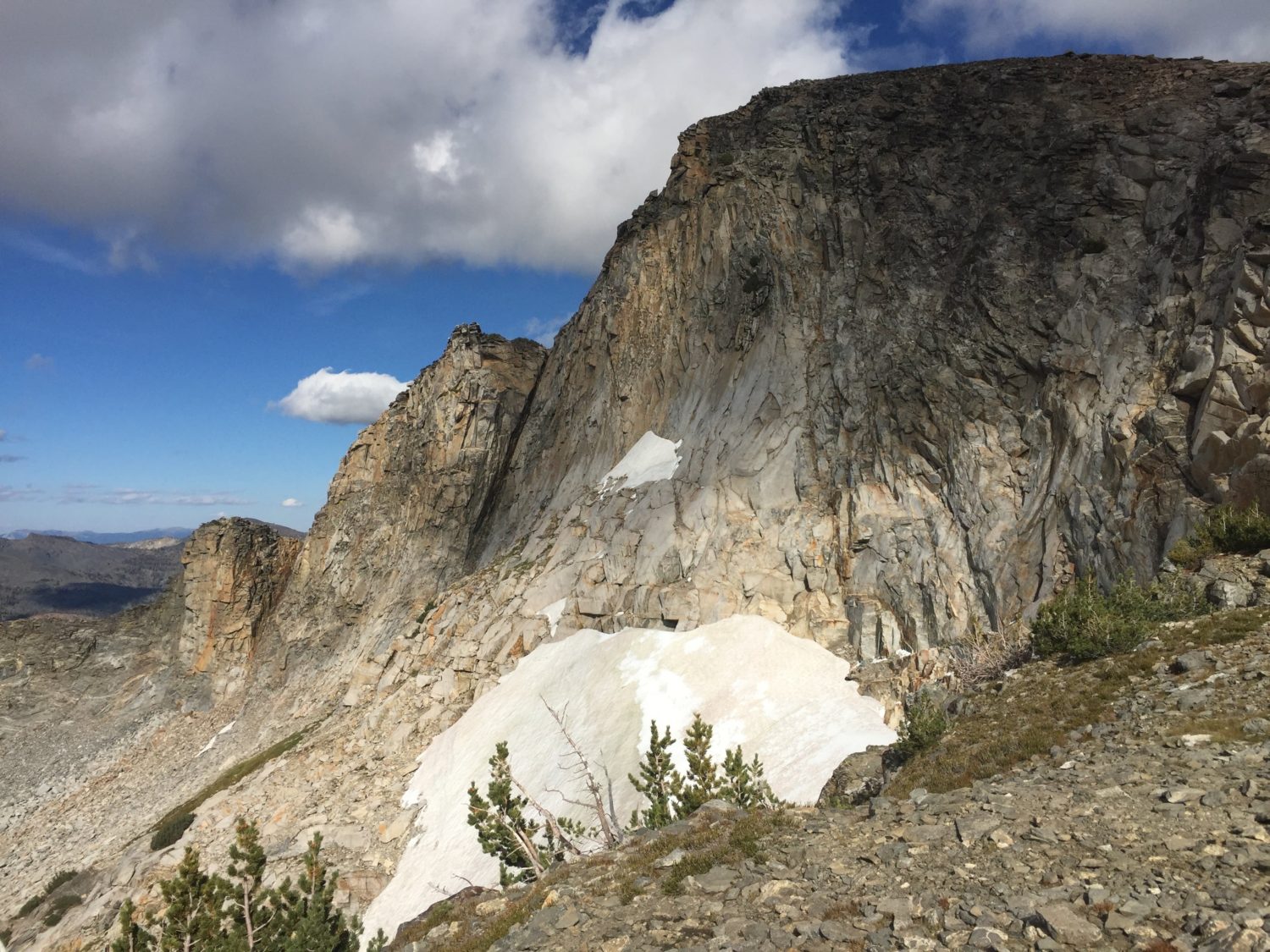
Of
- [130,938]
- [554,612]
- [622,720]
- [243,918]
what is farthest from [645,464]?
[130,938]

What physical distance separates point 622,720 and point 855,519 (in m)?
12.3

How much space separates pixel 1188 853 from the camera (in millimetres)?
6199

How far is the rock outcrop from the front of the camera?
61250mm

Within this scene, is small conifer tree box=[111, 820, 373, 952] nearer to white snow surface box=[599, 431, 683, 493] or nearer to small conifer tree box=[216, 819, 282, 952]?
small conifer tree box=[216, 819, 282, 952]

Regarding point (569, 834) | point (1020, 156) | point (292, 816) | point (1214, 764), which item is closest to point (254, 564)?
point (292, 816)

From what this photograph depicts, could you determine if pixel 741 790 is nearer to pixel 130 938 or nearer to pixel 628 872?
pixel 628 872

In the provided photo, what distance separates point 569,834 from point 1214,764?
14415 mm

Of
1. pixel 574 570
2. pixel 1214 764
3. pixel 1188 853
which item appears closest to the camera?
pixel 1188 853

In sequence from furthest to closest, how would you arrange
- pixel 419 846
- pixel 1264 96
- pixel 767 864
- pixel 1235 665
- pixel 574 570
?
pixel 574 570
pixel 1264 96
pixel 419 846
pixel 1235 665
pixel 767 864

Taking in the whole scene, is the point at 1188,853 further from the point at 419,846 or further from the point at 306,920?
the point at 419,846

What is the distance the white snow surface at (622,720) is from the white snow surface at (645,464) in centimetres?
938

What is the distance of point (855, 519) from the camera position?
93.5ft

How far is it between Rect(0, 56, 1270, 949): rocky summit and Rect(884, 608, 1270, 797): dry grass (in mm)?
189

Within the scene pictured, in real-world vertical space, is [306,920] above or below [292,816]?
above
